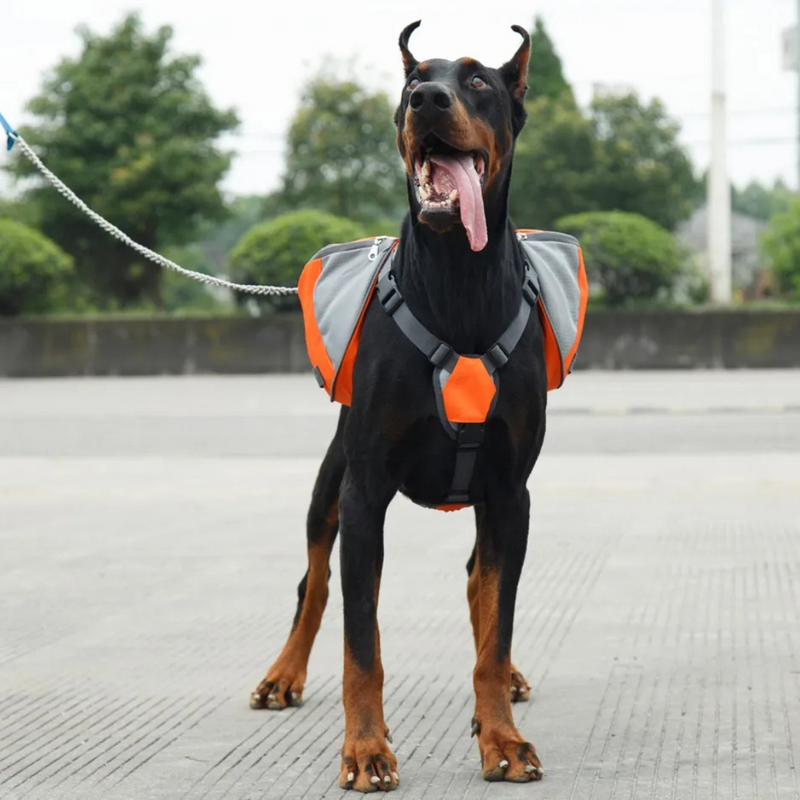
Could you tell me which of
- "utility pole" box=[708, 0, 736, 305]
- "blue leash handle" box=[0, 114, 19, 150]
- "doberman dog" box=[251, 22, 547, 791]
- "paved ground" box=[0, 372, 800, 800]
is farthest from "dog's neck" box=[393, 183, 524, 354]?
"utility pole" box=[708, 0, 736, 305]

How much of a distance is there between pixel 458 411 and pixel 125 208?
39573mm

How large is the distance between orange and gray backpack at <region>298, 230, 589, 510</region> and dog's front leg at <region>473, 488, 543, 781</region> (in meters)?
0.13

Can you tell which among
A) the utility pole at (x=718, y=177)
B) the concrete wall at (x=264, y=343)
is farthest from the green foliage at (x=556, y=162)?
the concrete wall at (x=264, y=343)

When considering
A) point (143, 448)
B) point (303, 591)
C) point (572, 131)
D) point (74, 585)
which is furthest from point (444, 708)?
point (572, 131)

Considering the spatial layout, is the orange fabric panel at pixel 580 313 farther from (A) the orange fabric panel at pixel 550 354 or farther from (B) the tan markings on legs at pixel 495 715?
(B) the tan markings on legs at pixel 495 715

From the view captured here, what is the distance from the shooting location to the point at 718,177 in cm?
3572

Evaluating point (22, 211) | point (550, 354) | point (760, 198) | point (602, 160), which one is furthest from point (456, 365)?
point (760, 198)

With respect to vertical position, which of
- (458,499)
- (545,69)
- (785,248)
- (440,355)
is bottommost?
(458,499)

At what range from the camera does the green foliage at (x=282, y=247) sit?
32250mm

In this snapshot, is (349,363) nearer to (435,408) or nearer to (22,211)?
(435,408)

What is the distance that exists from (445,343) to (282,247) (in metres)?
28.4

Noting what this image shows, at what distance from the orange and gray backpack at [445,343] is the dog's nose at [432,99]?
0.66 m

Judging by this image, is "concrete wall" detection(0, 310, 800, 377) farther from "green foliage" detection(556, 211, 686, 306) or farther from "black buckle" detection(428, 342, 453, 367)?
"black buckle" detection(428, 342, 453, 367)

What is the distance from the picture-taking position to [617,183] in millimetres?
51562
